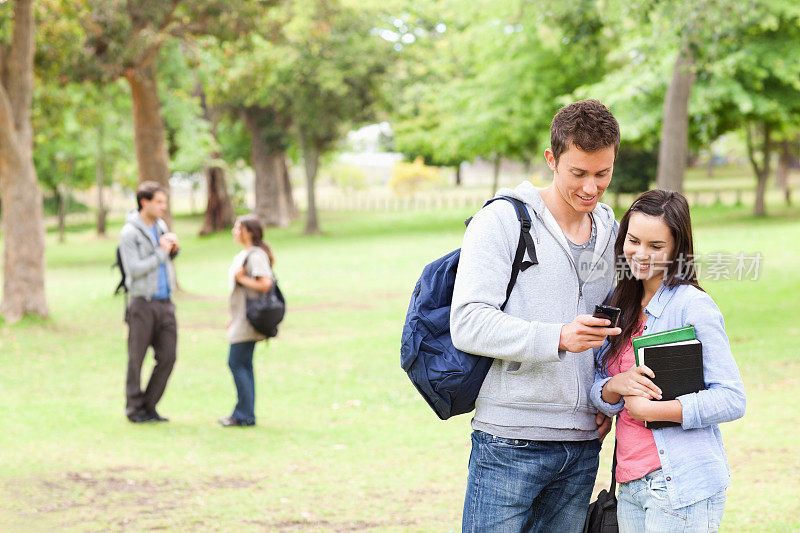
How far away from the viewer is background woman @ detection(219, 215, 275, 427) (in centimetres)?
791

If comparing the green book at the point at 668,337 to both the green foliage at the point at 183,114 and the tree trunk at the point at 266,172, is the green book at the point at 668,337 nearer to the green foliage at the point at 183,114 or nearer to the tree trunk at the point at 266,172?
the green foliage at the point at 183,114

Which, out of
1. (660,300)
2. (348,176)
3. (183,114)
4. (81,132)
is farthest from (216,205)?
(660,300)

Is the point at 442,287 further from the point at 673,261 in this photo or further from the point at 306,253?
the point at 306,253

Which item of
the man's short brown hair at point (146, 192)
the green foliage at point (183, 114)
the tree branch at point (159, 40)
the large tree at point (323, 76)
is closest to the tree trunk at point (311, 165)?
the large tree at point (323, 76)

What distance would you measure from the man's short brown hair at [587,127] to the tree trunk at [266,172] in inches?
1413

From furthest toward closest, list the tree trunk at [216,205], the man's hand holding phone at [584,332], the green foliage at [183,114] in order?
1. the tree trunk at [216,205]
2. the green foliage at [183,114]
3. the man's hand holding phone at [584,332]

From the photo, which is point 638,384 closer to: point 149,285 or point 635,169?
point 149,285

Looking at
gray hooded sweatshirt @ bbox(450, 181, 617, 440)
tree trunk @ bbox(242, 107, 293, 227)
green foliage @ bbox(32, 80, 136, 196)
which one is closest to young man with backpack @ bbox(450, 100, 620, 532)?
gray hooded sweatshirt @ bbox(450, 181, 617, 440)

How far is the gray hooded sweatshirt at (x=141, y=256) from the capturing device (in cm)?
808

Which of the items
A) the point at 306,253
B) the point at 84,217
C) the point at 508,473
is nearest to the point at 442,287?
the point at 508,473

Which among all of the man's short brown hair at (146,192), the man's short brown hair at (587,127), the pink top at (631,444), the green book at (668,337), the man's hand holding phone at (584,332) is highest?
the man's short brown hair at (587,127)

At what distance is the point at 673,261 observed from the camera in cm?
290

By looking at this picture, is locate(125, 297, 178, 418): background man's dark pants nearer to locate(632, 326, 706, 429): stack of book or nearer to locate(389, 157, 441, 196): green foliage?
locate(632, 326, 706, 429): stack of book

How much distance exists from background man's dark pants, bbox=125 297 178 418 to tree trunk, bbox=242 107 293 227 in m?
30.0
